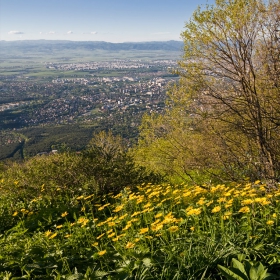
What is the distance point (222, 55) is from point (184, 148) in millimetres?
3560

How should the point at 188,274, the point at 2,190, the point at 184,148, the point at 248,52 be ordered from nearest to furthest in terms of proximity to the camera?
the point at 188,274 < the point at 2,190 < the point at 248,52 < the point at 184,148

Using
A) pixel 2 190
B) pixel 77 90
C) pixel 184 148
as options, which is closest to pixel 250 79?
pixel 184 148

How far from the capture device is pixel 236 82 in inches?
330

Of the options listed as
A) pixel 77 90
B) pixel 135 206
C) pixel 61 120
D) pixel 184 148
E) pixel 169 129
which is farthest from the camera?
pixel 77 90

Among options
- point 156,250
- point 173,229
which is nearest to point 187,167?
point 173,229

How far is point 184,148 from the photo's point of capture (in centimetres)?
1034

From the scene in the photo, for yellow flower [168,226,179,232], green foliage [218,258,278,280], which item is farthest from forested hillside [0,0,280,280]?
green foliage [218,258,278,280]

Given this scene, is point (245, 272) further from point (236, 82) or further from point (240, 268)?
point (236, 82)

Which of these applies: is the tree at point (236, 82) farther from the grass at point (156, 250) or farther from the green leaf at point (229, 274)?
the green leaf at point (229, 274)

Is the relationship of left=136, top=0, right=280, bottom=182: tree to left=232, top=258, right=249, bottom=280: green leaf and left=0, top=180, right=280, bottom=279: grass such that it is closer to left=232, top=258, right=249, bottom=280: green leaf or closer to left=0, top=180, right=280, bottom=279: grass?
left=0, top=180, right=280, bottom=279: grass

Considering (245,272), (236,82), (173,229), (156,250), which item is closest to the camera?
(245,272)

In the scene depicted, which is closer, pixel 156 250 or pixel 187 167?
pixel 156 250

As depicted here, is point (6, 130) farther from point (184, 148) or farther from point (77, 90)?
point (184, 148)

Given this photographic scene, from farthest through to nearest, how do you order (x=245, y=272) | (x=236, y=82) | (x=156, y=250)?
1. (x=236, y=82)
2. (x=156, y=250)
3. (x=245, y=272)
